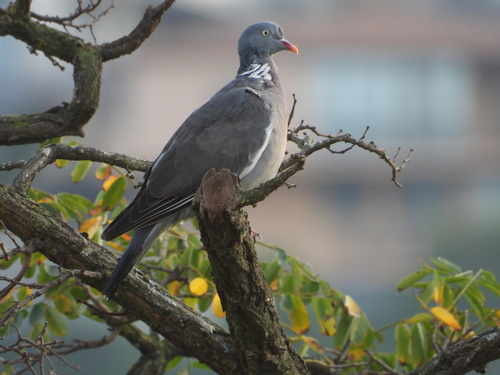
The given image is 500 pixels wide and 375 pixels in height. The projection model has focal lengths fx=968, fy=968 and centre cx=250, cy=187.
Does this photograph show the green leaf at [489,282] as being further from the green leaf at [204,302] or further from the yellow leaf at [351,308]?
the green leaf at [204,302]

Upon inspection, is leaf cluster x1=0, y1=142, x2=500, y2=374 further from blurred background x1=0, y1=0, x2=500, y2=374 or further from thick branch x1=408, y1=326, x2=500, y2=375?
blurred background x1=0, y1=0, x2=500, y2=374

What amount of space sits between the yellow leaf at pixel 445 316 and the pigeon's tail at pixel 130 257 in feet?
3.37

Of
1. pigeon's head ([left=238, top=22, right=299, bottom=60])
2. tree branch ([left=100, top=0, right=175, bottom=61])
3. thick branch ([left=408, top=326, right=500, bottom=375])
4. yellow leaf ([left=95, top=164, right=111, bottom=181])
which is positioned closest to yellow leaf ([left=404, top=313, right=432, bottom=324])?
thick branch ([left=408, top=326, right=500, bottom=375])

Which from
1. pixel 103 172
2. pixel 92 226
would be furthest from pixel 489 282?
pixel 103 172

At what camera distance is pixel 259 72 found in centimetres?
442

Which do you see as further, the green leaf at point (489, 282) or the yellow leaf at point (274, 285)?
the yellow leaf at point (274, 285)

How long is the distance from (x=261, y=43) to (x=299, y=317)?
1546 mm

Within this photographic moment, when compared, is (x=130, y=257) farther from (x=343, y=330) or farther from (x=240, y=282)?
(x=343, y=330)

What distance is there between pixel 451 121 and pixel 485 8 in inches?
135

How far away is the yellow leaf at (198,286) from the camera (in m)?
3.55

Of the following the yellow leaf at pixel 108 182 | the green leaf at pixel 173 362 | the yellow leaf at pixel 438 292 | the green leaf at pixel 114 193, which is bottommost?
the green leaf at pixel 173 362

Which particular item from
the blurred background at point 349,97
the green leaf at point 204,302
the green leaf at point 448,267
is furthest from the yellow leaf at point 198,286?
the blurred background at point 349,97

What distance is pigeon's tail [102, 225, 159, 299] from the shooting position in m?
2.91

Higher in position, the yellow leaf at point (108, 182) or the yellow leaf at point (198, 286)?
the yellow leaf at point (108, 182)
